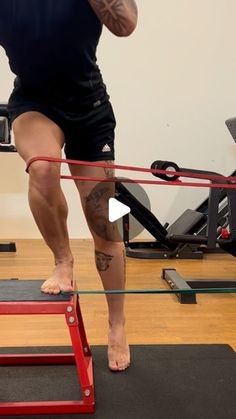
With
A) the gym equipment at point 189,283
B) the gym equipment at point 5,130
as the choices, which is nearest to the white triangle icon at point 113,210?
the gym equipment at point 189,283

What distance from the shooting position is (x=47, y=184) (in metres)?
1.27

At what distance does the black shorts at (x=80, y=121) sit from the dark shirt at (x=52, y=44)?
3 cm

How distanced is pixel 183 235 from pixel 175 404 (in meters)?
1.45

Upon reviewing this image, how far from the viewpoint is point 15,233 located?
11.5ft

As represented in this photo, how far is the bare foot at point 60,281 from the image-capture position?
134 cm

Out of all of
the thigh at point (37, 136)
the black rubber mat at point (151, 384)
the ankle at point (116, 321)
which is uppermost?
the thigh at point (37, 136)

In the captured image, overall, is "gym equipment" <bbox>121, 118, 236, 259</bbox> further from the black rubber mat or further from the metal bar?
the metal bar

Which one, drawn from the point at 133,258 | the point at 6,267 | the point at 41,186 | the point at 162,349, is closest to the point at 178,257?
the point at 133,258

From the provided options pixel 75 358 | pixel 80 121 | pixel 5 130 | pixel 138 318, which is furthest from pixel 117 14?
pixel 5 130

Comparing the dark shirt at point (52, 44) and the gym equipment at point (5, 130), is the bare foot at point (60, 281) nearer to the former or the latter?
the dark shirt at point (52, 44)

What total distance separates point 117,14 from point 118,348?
98cm

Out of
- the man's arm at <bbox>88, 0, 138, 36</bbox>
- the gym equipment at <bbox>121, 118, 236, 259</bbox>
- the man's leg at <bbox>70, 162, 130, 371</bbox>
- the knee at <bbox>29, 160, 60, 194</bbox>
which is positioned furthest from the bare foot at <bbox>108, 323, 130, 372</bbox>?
the gym equipment at <bbox>121, 118, 236, 259</bbox>

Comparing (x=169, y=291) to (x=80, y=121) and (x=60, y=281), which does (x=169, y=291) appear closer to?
(x=60, y=281)

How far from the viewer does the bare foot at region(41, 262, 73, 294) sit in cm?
Result: 134
